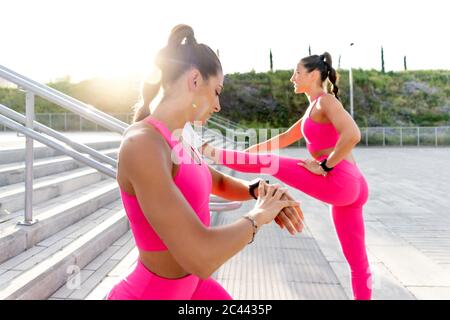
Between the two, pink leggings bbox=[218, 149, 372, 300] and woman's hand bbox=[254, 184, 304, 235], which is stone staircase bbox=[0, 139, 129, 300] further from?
woman's hand bbox=[254, 184, 304, 235]

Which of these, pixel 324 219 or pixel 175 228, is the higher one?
pixel 175 228

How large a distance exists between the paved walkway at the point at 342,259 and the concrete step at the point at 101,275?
869mm

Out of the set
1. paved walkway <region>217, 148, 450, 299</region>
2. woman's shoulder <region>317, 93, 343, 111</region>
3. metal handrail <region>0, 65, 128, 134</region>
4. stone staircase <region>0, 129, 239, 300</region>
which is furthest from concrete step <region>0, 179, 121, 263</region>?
woman's shoulder <region>317, 93, 343, 111</region>

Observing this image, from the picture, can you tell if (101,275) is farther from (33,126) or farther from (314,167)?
(314,167)

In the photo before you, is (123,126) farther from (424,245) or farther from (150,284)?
(424,245)

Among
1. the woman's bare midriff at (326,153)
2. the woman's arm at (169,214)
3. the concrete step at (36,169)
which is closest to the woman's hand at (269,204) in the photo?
the woman's arm at (169,214)

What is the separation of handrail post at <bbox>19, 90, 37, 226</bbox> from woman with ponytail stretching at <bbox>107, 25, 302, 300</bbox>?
7.54 ft

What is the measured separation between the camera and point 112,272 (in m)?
3.16

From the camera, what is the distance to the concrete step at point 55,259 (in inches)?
95.6

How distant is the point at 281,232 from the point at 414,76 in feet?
130

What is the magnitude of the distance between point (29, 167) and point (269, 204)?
8.81ft

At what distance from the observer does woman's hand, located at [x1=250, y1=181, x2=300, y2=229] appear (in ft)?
3.65

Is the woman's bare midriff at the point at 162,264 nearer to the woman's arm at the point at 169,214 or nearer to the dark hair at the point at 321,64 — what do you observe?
the woman's arm at the point at 169,214

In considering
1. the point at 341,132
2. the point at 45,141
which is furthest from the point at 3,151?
the point at 341,132
